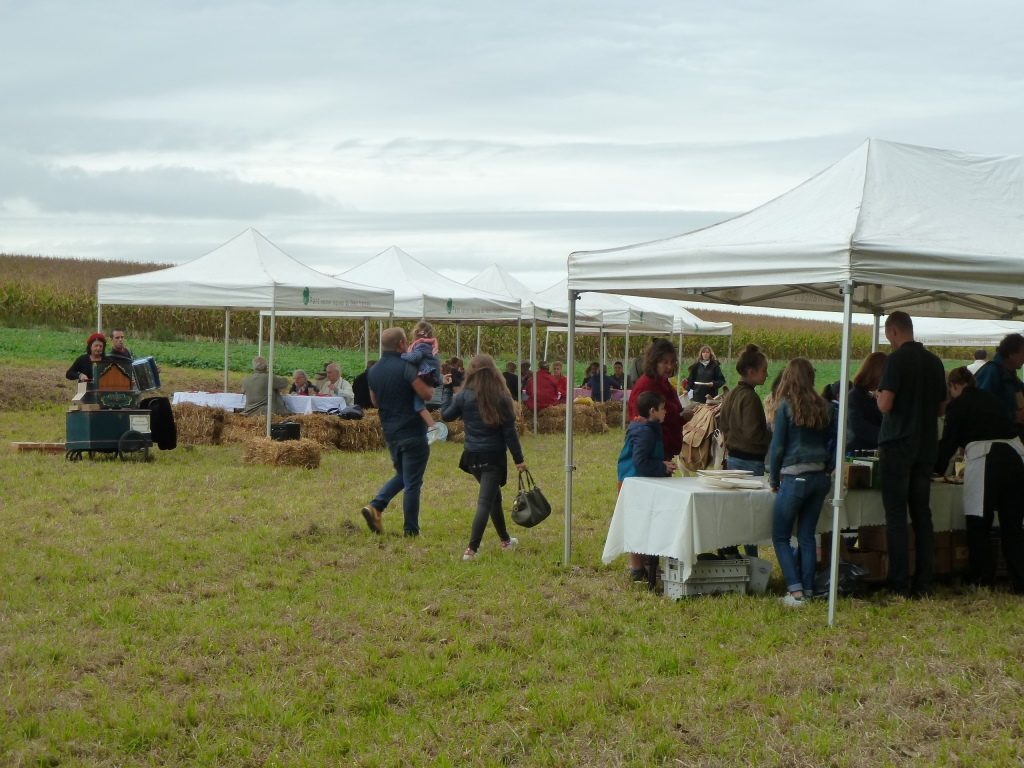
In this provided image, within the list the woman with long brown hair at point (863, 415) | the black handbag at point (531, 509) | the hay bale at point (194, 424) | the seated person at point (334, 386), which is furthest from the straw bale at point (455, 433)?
the woman with long brown hair at point (863, 415)

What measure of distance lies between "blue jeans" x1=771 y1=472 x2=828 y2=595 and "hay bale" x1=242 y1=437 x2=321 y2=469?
804 cm

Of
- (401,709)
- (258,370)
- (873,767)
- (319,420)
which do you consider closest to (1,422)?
(258,370)

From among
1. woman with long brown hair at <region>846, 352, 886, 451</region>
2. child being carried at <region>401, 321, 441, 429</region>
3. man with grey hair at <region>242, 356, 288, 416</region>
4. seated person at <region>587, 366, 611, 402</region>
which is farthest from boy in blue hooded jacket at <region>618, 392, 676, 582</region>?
seated person at <region>587, 366, 611, 402</region>

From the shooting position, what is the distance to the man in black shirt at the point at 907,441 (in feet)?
24.0

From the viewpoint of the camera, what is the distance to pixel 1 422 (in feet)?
63.4

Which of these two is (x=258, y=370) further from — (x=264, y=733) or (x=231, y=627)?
(x=264, y=733)

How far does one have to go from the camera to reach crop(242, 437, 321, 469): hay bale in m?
14.2

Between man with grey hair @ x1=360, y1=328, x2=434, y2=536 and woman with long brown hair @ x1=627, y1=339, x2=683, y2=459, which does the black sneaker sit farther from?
woman with long brown hair @ x1=627, y1=339, x2=683, y2=459

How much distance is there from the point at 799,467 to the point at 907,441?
730mm

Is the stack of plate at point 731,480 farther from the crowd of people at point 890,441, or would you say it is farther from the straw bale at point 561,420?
the straw bale at point 561,420

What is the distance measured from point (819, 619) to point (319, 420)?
1024 centimetres

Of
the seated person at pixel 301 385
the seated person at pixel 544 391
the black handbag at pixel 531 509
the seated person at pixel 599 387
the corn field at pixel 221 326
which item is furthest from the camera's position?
the corn field at pixel 221 326

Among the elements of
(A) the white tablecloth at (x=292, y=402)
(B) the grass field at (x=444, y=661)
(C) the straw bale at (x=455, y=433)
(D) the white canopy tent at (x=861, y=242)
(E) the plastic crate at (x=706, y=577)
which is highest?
(D) the white canopy tent at (x=861, y=242)

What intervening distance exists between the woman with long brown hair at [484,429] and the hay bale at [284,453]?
5.89 m
